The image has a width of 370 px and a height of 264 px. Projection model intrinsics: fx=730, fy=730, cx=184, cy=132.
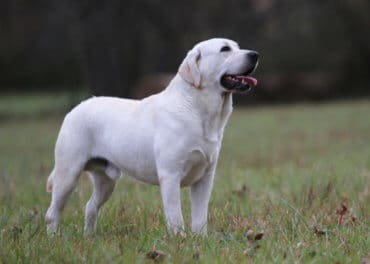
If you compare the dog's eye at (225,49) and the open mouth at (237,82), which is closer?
the open mouth at (237,82)

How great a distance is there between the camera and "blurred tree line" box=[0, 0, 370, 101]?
81.0 feet

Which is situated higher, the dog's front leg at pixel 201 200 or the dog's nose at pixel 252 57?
the dog's nose at pixel 252 57

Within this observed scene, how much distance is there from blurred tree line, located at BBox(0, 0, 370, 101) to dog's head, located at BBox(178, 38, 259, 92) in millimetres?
18355

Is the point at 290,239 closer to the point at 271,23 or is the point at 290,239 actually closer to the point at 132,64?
the point at 132,64

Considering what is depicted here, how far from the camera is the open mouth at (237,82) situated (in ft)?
18.8

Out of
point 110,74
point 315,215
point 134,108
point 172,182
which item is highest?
point 134,108

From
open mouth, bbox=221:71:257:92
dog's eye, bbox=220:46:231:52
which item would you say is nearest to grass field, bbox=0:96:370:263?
open mouth, bbox=221:71:257:92

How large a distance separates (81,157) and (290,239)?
200cm

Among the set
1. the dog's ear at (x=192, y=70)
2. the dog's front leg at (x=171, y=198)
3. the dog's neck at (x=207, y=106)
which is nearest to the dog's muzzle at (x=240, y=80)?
the dog's neck at (x=207, y=106)

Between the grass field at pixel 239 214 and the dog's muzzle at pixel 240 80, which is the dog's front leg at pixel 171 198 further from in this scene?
the dog's muzzle at pixel 240 80

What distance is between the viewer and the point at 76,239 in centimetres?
531

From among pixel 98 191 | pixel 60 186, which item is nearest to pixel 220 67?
pixel 98 191

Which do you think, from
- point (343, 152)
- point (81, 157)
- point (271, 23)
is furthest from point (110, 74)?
point (81, 157)

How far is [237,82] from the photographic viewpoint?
18.9 feet
